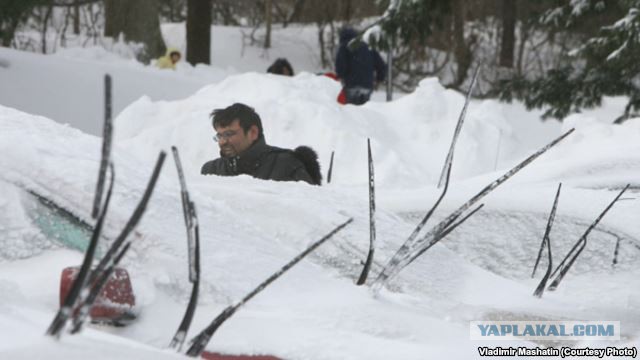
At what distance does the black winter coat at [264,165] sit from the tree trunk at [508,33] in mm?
18986

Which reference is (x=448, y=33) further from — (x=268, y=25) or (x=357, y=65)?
(x=357, y=65)

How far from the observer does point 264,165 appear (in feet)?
17.4

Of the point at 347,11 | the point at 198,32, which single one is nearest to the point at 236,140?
the point at 198,32

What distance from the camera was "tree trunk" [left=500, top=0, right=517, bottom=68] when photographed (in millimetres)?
24031

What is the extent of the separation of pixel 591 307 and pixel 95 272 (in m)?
2.02

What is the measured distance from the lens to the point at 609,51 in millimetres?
9906

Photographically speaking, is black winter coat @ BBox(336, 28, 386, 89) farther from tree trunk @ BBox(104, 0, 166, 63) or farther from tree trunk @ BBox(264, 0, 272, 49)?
tree trunk @ BBox(264, 0, 272, 49)

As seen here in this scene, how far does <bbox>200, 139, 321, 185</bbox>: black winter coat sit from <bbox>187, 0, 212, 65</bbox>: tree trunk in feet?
41.6

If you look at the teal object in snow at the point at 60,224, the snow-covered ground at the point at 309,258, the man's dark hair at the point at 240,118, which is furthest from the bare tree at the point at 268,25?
the teal object in snow at the point at 60,224

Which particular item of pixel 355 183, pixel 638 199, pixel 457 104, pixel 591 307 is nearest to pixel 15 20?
pixel 355 183

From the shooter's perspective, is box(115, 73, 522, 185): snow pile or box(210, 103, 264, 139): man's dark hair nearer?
box(210, 103, 264, 139): man's dark hair

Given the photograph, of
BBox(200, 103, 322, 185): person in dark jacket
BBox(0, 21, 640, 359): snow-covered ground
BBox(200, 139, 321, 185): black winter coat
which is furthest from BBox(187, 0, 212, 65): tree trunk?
BBox(200, 139, 321, 185): black winter coat

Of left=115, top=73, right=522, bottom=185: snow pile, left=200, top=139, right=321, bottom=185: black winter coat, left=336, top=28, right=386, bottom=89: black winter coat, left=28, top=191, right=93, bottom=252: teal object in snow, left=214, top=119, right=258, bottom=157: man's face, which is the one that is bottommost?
left=115, top=73, right=522, bottom=185: snow pile

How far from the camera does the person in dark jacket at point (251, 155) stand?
17.1 ft
